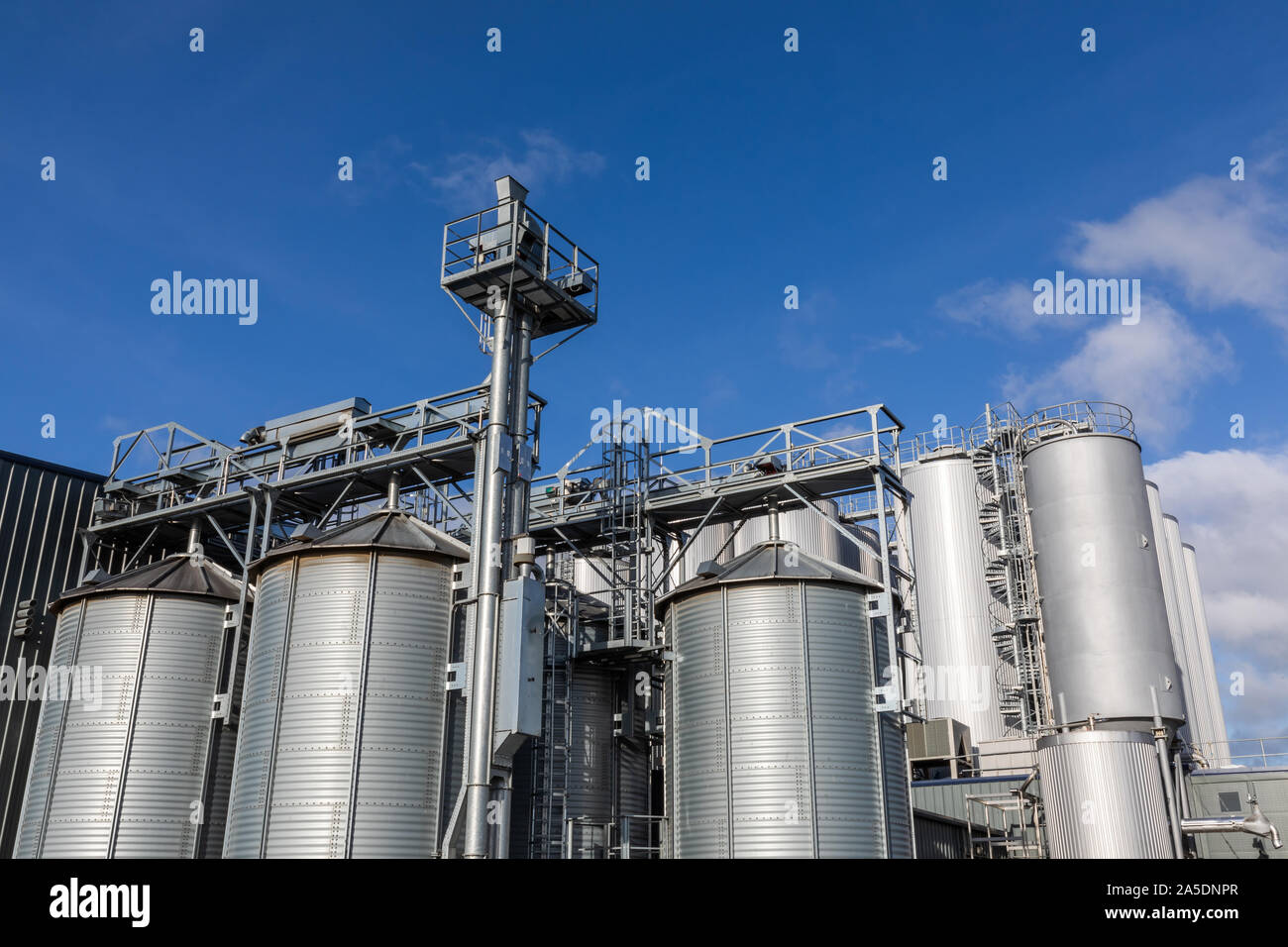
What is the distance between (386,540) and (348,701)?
4111 millimetres

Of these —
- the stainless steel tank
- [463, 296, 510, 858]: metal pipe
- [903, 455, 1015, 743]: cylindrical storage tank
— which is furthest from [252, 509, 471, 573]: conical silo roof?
the stainless steel tank

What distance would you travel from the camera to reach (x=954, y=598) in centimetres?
4541

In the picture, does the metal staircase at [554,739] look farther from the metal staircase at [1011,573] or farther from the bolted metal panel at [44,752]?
the metal staircase at [1011,573]

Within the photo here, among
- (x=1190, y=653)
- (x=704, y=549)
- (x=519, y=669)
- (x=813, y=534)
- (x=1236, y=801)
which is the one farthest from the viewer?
(x=1190, y=653)

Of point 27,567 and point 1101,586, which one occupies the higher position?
point 1101,586

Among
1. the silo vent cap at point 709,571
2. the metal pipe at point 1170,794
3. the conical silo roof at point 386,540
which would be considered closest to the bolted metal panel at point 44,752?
the conical silo roof at point 386,540

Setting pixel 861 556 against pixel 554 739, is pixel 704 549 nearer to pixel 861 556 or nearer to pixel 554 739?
pixel 861 556

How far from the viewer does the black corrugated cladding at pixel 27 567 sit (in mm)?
31266

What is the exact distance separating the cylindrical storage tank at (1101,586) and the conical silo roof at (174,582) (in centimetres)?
2833

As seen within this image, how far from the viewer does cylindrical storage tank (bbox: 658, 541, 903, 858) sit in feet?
82.7

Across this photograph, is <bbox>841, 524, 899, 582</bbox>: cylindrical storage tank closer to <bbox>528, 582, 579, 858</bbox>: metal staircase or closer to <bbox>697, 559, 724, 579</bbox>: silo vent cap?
<bbox>697, 559, 724, 579</bbox>: silo vent cap

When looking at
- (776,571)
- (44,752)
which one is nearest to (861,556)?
(776,571)
